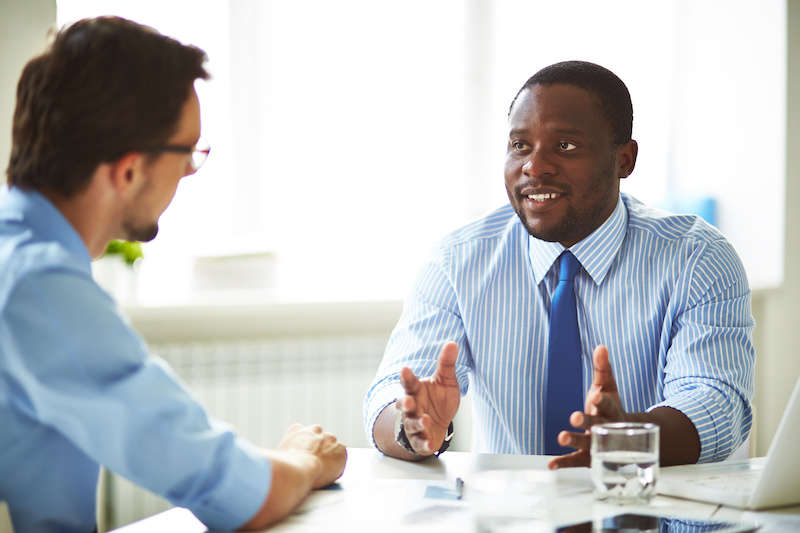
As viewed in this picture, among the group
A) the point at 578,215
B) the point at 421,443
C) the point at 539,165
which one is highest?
the point at 539,165

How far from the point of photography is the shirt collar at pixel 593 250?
166cm

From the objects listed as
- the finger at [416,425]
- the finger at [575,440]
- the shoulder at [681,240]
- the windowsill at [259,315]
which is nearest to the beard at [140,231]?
the finger at [416,425]

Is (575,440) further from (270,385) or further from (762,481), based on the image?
(270,385)

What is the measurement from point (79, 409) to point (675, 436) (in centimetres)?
94

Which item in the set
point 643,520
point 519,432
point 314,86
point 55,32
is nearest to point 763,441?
point 519,432

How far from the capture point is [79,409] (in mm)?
860

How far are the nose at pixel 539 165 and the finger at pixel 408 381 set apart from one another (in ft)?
1.90

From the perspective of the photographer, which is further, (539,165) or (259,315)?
(259,315)

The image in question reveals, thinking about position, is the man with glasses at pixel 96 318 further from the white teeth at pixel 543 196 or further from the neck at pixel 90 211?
the white teeth at pixel 543 196

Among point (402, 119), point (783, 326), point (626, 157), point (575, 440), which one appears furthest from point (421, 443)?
point (783, 326)

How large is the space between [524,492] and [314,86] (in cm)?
235

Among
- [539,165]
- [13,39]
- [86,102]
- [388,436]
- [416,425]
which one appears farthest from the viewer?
[13,39]

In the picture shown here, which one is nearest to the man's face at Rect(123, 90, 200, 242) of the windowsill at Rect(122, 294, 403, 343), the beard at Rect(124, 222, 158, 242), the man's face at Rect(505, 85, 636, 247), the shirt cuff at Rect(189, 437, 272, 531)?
the beard at Rect(124, 222, 158, 242)

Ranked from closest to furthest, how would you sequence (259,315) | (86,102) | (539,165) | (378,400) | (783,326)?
1. (86,102)
2. (378,400)
3. (539,165)
4. (259,315)
5. (783,326)
